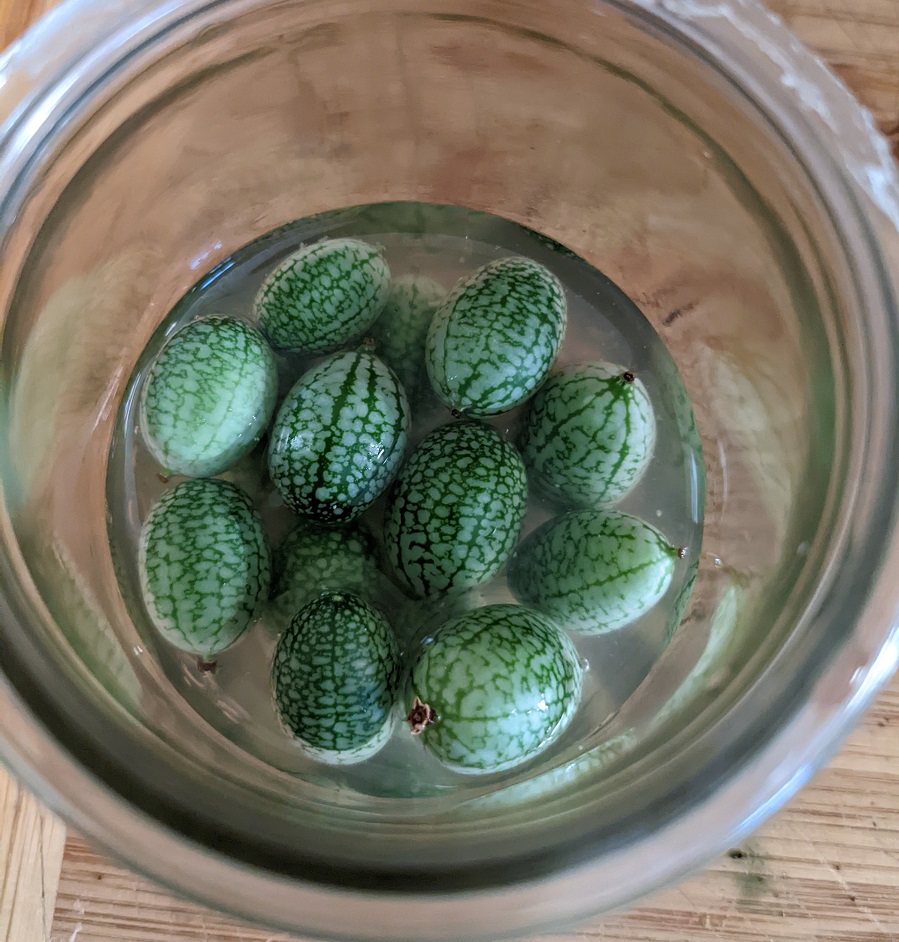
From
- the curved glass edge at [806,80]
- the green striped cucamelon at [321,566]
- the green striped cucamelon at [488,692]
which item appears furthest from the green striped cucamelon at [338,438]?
the curved glass edge at [806,80]

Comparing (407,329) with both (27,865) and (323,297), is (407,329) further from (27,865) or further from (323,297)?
(27,865)

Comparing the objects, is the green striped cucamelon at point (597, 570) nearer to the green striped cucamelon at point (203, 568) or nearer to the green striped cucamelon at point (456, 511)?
the green striped cucamelon at point (456, 511)

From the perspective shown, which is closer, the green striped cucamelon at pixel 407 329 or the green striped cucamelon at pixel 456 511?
the green striped cucamelon at pixel 456 511

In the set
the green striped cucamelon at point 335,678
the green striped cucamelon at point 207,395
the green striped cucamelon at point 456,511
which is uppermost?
the green striped cucamelon at point 207,395

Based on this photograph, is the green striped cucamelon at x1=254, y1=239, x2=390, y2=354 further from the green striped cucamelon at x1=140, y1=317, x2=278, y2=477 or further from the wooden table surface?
the wooden table surface

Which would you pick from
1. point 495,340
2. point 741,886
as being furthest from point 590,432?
point 741,886

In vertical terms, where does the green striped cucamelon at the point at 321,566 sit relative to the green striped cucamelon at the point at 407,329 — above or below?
below

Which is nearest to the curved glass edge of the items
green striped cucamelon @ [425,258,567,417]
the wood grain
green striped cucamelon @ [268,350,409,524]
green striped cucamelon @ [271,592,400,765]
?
green striped cucamelon @ [425,258,567,417]

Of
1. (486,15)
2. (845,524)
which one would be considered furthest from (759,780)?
(486,15)
